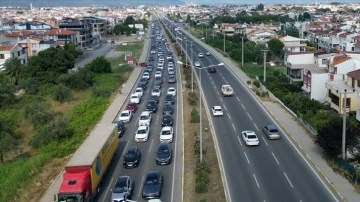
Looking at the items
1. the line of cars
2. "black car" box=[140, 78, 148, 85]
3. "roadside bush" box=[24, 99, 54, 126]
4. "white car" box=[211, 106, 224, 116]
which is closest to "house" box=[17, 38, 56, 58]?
the line of cars

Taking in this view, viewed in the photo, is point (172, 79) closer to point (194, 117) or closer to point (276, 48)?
point (194, 117)

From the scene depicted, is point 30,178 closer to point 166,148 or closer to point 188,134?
point 166,148

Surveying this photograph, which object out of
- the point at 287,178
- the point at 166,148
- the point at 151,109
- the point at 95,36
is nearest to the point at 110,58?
the point at 95,36

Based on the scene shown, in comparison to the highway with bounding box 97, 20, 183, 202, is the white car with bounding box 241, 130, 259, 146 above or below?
above

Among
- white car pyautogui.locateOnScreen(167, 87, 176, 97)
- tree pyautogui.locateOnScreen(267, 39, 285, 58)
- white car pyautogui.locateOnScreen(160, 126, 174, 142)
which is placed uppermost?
tree pyautogui.locateOnScreen(267, 39, 285, 58)

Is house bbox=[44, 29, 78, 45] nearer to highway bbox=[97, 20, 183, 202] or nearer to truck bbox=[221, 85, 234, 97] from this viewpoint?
truck bbox=[221, 85, 234, 97]

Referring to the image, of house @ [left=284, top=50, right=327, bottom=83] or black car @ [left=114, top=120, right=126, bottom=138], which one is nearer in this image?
black car @ [left=114, top=120, right=126, bottom=138]
